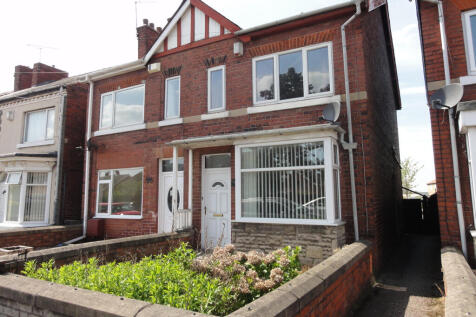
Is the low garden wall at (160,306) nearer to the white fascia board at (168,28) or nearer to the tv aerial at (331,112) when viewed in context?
the tv aerial at (331,112)

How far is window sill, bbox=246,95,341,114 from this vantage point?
7.79 m

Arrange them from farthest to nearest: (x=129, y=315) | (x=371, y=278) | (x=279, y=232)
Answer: (x=279, y=232), (x=371, y=278), (x=129, y=315)

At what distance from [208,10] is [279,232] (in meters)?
6.90

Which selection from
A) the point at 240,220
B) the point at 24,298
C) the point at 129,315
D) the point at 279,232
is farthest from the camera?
the point at 240,220

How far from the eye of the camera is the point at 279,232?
6977 mm

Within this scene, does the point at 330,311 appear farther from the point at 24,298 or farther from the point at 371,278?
the point at 24,298

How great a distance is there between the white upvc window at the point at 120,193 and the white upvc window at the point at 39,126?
3.65m

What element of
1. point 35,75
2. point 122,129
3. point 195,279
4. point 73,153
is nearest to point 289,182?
point 195,279

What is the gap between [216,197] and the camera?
9141 mm

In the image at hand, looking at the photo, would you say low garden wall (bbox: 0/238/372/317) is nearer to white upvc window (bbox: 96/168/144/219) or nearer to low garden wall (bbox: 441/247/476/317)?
low garden wall (bbox: 441/247/476/317)

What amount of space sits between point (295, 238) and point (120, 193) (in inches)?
266

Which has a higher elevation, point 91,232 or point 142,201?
point 142,201

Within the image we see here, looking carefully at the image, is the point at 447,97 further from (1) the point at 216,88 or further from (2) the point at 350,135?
(1) the point at 216,88

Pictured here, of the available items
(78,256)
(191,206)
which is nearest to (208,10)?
(191,206)
